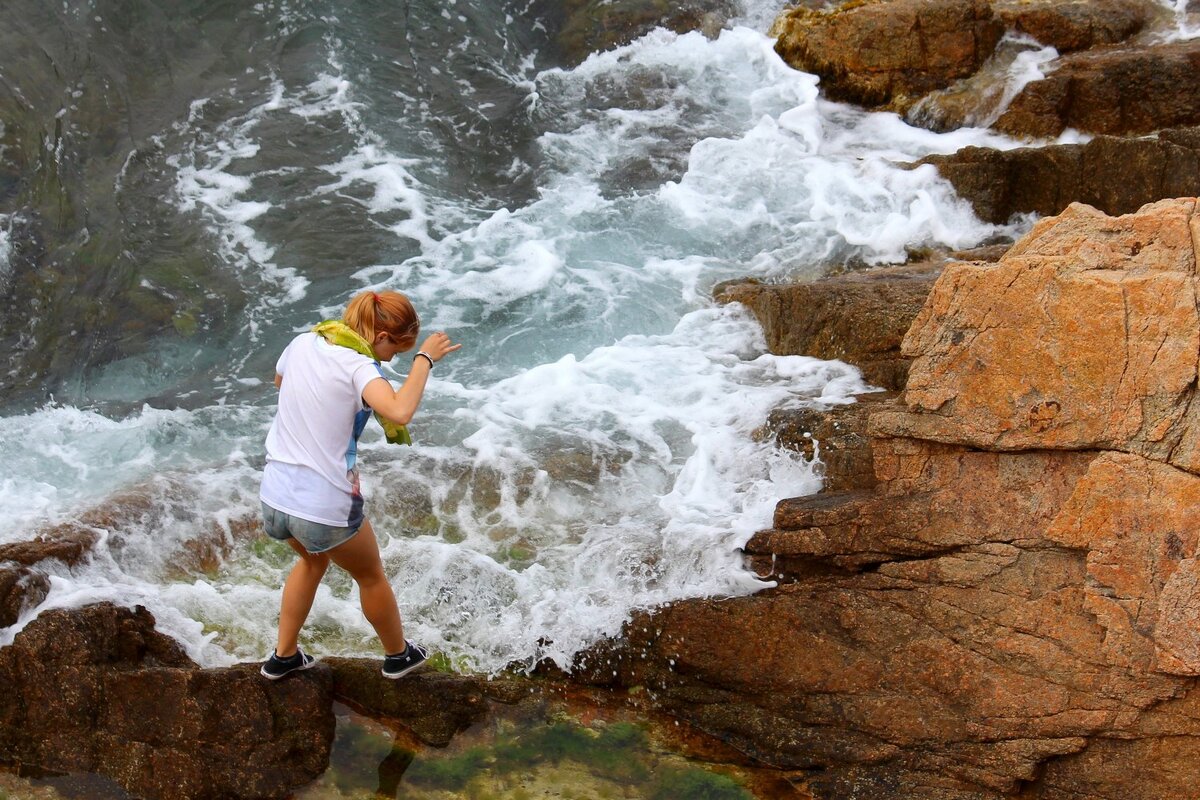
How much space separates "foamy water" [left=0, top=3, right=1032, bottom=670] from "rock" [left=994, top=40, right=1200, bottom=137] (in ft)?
1.77

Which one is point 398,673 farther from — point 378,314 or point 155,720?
point 378,314

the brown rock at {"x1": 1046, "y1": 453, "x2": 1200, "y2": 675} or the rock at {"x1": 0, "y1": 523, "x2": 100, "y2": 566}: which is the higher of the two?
the brown rock at {"x1": 1046, "y1": 453, "x2": 1200, "y2": 675}

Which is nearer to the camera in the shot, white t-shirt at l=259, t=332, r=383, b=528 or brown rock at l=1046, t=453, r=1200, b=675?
white t-shirt at l=259, t=332, r=383, b=528

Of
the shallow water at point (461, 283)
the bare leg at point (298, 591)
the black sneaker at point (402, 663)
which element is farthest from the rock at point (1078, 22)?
the bare leg at point (298, 591)

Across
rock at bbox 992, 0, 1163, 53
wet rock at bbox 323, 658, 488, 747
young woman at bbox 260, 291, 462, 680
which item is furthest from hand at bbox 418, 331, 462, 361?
rock at bbox 992, 0, 1163, 53

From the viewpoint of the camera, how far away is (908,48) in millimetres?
11672

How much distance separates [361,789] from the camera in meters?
4.67

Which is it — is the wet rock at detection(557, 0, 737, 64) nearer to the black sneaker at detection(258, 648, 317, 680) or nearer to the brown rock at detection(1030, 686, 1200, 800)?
the black sneaker at detection(258, 648, 317, 680)

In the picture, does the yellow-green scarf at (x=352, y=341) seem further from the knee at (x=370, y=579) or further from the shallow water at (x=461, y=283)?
the shallow water at (x=461, y=283)

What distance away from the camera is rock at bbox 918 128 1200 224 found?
334 inches

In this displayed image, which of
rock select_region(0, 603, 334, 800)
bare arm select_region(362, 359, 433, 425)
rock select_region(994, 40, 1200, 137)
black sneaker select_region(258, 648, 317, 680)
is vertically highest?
rock select_region(994, 40, 1200, 137)

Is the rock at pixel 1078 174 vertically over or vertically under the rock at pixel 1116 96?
under

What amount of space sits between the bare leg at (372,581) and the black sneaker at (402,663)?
0.03 m

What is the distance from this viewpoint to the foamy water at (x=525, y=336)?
584 centimetres
